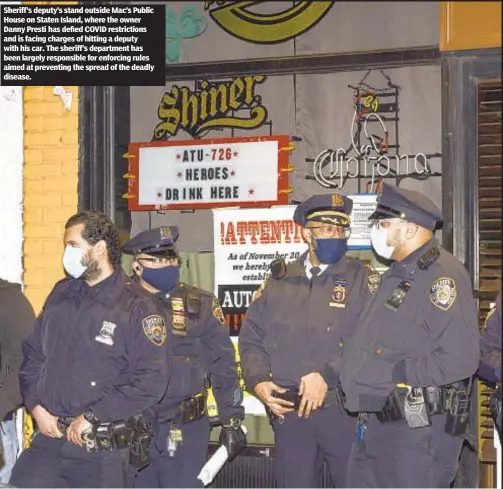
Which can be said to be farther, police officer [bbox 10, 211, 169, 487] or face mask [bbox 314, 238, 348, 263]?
face mask [bbox 314, 238, 348, 263]

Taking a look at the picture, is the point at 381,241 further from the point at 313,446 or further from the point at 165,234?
the point at 165,234

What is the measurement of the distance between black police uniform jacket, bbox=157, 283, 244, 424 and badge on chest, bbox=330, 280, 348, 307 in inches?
35.5

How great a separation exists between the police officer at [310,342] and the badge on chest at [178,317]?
427 mm

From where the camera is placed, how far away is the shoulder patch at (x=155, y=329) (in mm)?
5750

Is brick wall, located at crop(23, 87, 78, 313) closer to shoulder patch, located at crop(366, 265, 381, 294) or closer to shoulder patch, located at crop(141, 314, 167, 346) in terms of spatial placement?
shoulder patch, located at crop(141, 314, 167, 346)

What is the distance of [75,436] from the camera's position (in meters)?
5.53

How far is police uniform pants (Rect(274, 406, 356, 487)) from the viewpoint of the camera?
6.41 m

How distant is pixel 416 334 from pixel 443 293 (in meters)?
0.28

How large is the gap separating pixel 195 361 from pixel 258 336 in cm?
49

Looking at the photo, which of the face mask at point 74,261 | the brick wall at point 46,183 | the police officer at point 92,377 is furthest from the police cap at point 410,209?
the brick wall at point 46,183

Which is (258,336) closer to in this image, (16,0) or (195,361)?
(195,361)

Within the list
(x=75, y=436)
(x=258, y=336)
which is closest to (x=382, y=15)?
(x=258, y=336)

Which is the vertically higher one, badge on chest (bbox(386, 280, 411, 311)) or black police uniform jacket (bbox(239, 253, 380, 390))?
badge on chest (bbox(386, 280, 411, 311))

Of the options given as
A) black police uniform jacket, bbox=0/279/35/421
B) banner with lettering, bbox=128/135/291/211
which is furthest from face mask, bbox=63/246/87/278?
banner with lettering, bbox=128/135/291/211
